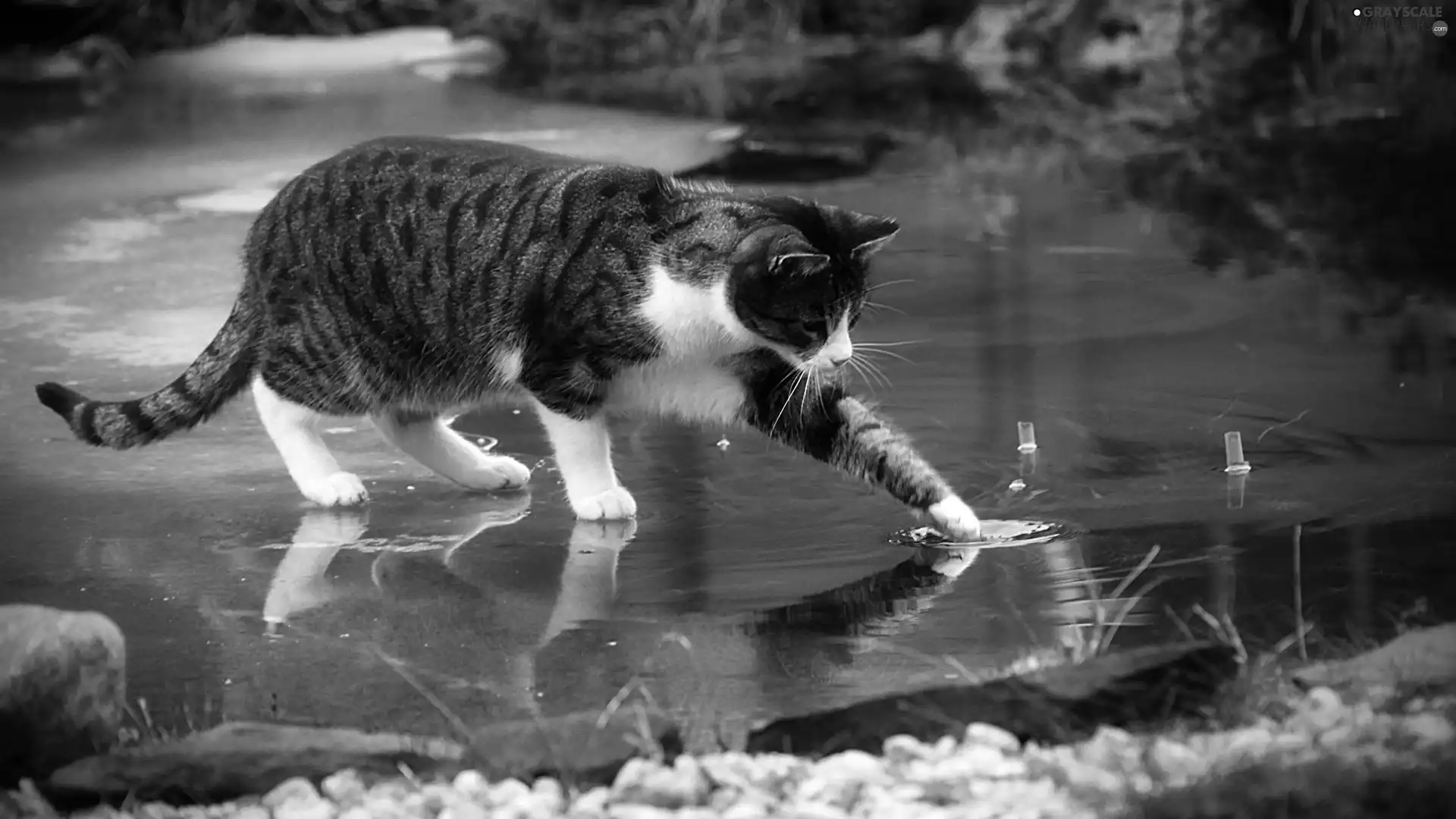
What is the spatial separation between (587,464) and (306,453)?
666 millimetres

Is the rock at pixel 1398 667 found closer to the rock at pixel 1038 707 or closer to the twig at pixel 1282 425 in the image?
the rock at pixel 1038 707

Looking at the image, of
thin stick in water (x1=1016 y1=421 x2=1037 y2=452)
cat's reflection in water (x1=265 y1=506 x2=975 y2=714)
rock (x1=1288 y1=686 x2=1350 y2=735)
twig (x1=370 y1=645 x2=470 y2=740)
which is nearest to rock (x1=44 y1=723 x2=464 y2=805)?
twig (x1=370 y1=645 x2=470 y2=740)

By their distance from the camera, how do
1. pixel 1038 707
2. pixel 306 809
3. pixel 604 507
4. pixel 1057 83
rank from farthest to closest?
1. pixel 1057 83
2. pixel 604 507
3. pixel 1038 707
4. pixel 306 809

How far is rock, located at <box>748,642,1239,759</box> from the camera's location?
8.23 feet

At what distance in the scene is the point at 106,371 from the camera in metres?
4.88

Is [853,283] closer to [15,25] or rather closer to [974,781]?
[974,781]

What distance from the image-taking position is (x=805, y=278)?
350cm

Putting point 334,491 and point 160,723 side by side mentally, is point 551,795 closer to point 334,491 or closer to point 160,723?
point 160,723

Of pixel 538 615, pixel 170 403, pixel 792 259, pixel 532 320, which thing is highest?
pixel 792 259

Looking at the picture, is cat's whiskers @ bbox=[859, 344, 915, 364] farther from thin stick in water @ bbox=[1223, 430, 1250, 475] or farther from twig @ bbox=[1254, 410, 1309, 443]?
thin stick in water @ bbox=[1223, 430, 1250, 475]

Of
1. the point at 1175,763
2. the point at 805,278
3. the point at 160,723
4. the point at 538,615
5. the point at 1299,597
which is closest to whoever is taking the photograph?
the point at 1175,763

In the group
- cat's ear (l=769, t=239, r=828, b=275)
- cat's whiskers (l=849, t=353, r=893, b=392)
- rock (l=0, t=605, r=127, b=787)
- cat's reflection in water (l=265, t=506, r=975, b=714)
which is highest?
cat's ear (l=769, t=239, r=828, b=275)

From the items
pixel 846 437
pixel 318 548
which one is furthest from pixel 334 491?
pixel 846 437

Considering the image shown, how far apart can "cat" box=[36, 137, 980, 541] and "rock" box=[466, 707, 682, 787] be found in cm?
118
